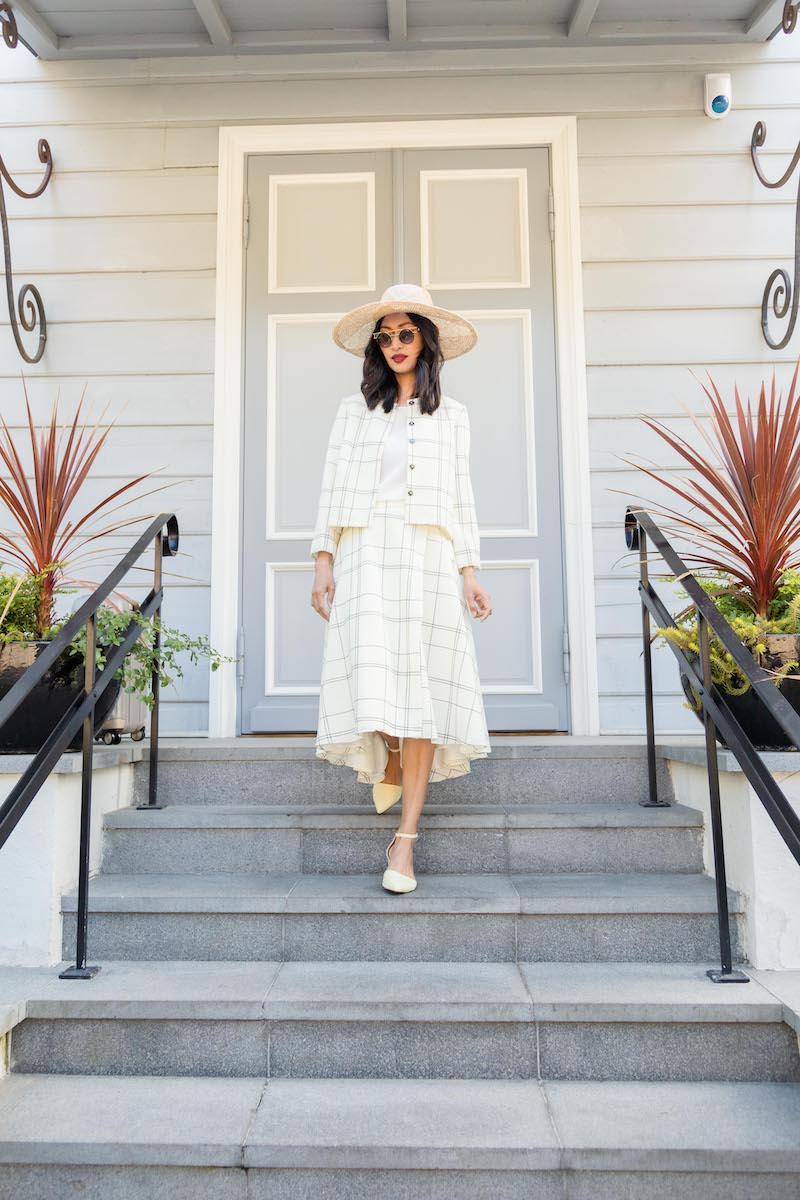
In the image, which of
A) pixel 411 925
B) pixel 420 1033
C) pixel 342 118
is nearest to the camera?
pixel 420 1033

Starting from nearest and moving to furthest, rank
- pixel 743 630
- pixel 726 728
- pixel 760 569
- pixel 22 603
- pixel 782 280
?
pixel 726 728 → pixel 743 630 → pixel 760 569 → pixel 22 603 → pixel 782 280

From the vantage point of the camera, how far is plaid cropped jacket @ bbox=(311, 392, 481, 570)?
7.86ft

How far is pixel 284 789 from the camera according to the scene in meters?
2.72

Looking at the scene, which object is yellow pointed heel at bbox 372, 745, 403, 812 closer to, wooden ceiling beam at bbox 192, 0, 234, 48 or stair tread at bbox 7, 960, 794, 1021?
stair tread at bbox 7, 960, 794, 1021

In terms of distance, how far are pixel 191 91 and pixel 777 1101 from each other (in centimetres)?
406

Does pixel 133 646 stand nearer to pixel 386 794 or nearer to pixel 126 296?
pixel 386 794

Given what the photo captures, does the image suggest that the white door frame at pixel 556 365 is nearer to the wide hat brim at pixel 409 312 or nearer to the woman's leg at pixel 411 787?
the wide hat brim at pixel 409 312

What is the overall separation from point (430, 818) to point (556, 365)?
2034mm

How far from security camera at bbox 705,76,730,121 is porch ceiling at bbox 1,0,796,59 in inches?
7.3

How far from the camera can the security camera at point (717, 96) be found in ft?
12.0

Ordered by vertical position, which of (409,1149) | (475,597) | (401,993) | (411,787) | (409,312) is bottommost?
(409,1149)

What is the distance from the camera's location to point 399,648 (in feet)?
7.57

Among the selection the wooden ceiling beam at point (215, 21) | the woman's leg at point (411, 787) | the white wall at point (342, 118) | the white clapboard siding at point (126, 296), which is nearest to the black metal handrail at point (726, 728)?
the woman's leg at point (411, 787)

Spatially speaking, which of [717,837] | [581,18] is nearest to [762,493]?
[717,837]
